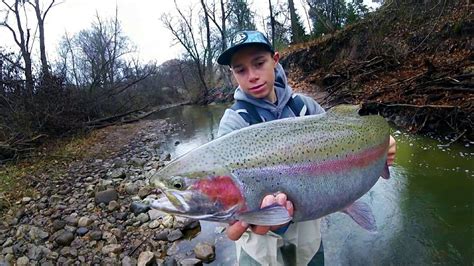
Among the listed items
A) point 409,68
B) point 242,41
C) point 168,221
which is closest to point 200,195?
point 242,41

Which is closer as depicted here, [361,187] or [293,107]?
[361,187]

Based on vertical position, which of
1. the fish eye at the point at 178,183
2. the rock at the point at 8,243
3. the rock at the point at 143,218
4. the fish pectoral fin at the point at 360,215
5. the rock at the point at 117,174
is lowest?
the rock at the point at 143,218

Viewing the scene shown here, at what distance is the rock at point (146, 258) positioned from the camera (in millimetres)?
4188

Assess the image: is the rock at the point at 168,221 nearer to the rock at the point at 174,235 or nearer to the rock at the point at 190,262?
the rock at the point at 174,235

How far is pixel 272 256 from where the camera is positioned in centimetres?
201

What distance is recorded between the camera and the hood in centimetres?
209

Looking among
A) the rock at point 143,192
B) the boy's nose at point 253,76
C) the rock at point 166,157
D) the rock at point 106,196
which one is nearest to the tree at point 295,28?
the rock at point 166,157

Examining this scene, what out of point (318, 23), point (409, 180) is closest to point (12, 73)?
point (409, 180)

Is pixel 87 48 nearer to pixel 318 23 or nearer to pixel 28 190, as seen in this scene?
pixel 318 23

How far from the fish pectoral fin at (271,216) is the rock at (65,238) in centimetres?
455

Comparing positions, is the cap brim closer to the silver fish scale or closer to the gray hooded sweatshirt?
the gray hooded sweatshirt

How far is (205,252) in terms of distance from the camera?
4.16 m

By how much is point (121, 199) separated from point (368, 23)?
12376 mm

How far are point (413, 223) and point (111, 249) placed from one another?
3991 millimetres
